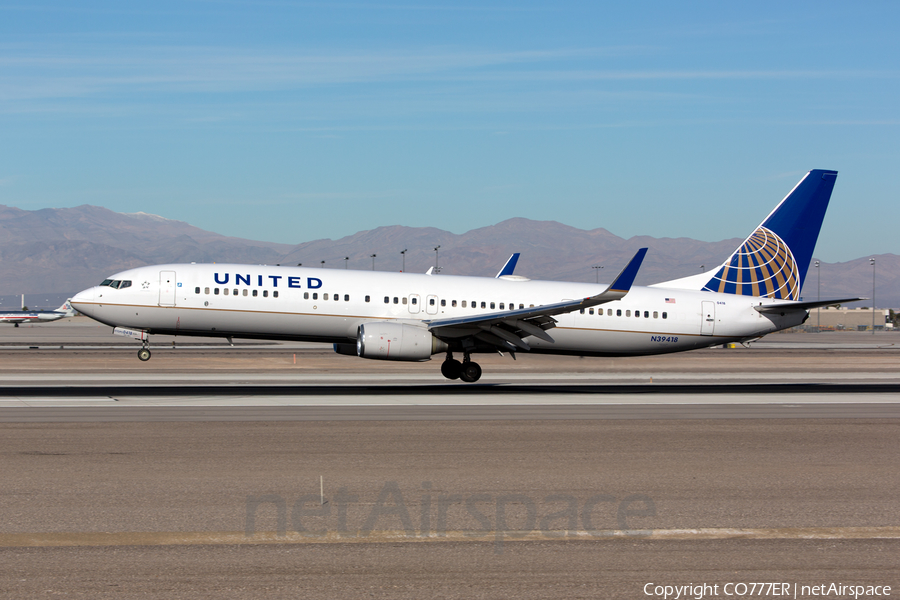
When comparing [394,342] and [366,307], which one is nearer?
[394,342]

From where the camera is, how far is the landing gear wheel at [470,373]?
31422mm

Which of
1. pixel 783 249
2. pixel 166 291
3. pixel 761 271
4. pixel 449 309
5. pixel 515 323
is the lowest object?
pixel 515 323

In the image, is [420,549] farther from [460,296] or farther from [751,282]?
[751,282]

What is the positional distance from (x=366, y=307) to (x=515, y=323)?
5658 mm

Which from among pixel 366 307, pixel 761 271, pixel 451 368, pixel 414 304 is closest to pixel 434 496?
pixel 366 307

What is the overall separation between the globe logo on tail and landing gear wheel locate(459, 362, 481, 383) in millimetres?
11242

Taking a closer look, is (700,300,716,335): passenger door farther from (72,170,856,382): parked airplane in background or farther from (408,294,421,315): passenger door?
(408,294,421,315): passenger door

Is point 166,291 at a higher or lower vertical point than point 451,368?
higher

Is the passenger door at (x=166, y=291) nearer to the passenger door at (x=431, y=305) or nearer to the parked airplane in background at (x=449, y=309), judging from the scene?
the parked airplane in background at (x=449, y=309)

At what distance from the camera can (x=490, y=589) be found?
784 centimetres

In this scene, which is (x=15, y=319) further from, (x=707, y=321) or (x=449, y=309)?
(x=707, y=321)

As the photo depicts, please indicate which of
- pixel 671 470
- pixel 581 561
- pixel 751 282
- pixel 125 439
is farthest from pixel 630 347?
pixel 581 561

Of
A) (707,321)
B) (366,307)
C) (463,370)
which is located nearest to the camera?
(366,307)

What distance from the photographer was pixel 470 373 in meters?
31.5
